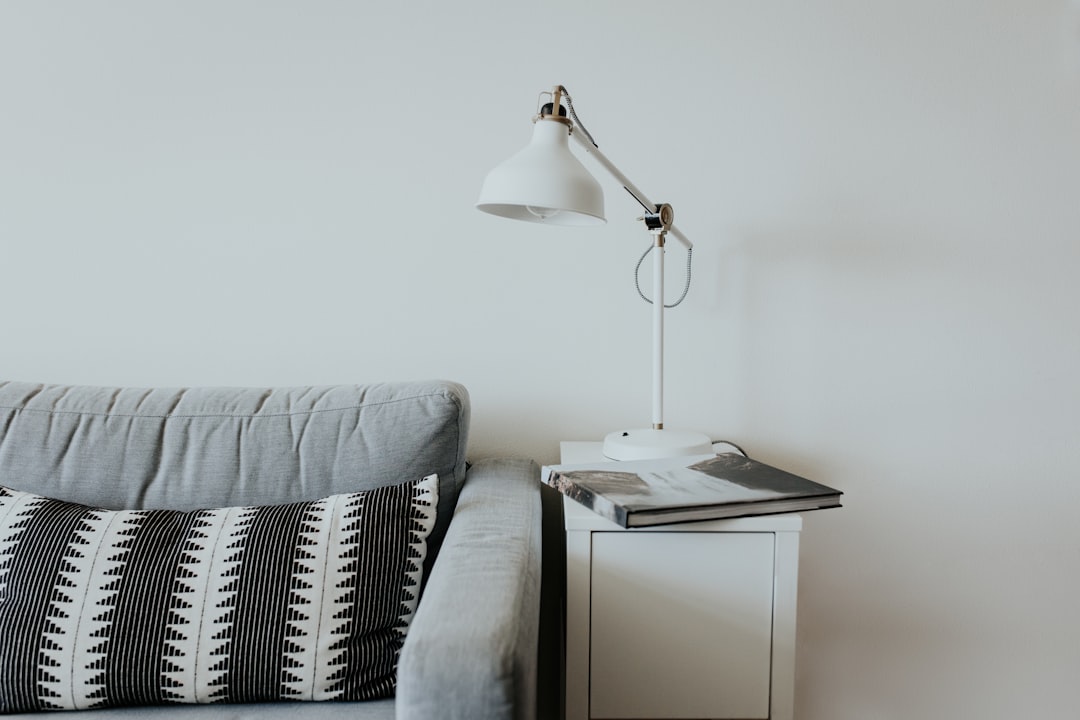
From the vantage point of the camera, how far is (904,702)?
146cm

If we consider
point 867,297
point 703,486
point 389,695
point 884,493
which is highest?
point 867,297

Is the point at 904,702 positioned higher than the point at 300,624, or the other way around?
the point at 300,624

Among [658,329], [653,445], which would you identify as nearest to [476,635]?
[653,445]

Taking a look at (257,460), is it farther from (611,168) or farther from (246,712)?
(611,168)

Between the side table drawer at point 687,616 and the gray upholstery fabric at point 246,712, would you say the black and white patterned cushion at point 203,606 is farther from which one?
the side table drawer at point 687,616

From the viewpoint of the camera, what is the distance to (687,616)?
3.32ft

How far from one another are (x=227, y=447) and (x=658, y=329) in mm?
706

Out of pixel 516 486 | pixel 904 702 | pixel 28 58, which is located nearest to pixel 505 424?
pixel 516 486

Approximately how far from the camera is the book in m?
0.95

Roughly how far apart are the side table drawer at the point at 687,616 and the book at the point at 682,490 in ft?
0.17

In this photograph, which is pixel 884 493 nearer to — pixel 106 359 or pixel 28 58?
pixel 106 359

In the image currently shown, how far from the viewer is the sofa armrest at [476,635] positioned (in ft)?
2.23

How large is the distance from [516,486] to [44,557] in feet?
2.10

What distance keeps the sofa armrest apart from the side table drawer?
143 millimetres
